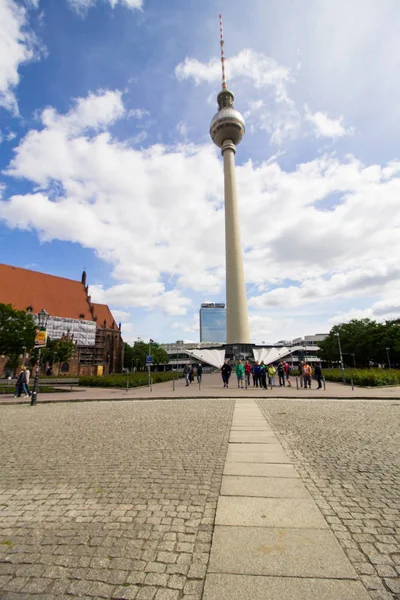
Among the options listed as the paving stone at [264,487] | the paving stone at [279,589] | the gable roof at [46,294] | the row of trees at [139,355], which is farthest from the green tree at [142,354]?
the paving stone at [279,589]

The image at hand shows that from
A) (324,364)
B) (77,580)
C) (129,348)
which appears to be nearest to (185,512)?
(77,580)

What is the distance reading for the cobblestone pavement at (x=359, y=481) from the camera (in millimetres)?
2924

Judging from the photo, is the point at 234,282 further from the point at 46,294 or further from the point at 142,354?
the point at 46,294

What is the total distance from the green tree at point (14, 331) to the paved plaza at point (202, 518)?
110 ft

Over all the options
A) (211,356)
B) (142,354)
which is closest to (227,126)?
(211,356)

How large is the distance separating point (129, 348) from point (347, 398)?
88.9m

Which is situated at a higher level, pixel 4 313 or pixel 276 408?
pixel 4 313

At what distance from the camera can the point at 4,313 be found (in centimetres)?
3781

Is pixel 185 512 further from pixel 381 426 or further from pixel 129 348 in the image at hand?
pixel 129 348

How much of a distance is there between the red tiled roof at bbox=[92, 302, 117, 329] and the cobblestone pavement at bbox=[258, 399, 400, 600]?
260ft

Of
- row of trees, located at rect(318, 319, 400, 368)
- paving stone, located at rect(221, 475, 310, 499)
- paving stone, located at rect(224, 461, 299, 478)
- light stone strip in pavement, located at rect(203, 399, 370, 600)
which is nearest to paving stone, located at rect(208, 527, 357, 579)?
light stone strip in pavement, located at rect(203, 399, 370, 600)

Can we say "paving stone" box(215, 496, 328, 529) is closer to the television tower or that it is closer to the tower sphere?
the television tower

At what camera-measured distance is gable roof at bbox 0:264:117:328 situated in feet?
228

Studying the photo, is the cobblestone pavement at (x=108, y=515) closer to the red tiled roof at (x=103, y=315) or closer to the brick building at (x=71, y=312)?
the brick building at (x=71, y=312)
